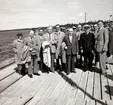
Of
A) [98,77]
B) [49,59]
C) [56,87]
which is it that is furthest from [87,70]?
[56,87]

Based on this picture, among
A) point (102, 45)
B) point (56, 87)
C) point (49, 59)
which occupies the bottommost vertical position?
point (56, 87)

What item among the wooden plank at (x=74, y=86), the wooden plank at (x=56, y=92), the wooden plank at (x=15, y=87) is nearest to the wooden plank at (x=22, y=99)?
the wooden plank at (x=56, y=92)

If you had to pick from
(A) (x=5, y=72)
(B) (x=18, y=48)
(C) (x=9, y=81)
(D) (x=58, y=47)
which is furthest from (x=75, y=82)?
(A) (x=5, y=72)

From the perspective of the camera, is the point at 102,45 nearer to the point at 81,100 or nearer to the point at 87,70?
the point at 87,70

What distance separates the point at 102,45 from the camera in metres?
7.02

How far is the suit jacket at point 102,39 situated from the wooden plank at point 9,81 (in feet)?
10.6

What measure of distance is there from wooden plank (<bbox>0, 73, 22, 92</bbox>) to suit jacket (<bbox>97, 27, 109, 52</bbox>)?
3.23 metres

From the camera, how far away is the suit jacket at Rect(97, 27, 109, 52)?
6.90 meters

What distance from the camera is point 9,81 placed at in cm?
682

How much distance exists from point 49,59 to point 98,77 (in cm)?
202

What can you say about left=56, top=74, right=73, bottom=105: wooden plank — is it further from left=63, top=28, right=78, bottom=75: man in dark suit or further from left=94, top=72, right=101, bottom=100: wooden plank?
left=63, top=28, right=78, bottom=75: man in dark suit

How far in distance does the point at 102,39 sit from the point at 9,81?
12.1 ft

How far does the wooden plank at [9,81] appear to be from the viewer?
626cm

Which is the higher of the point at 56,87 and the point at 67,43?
the point at 67,43
